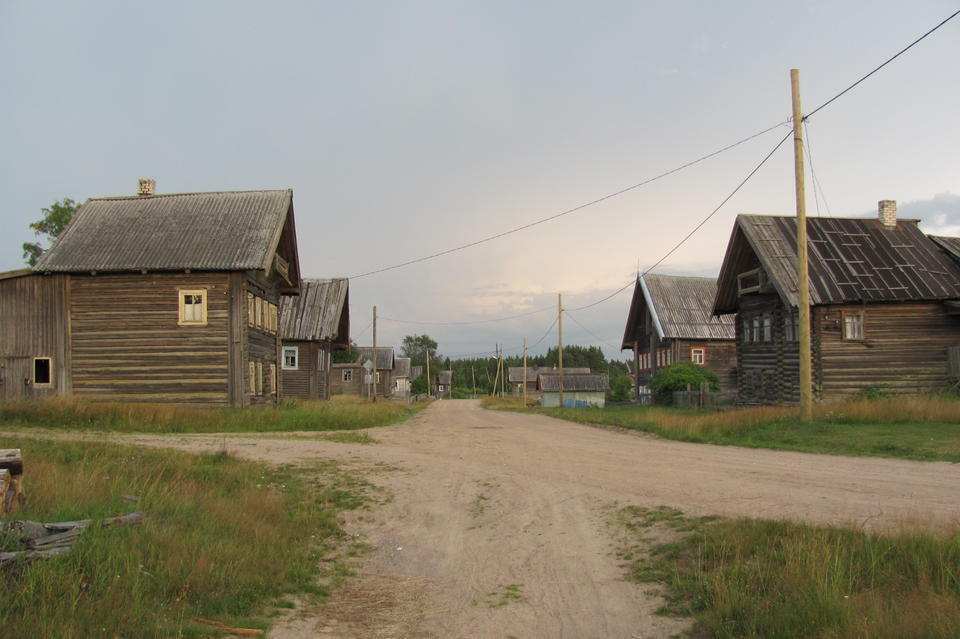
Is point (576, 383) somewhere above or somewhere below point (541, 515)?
below

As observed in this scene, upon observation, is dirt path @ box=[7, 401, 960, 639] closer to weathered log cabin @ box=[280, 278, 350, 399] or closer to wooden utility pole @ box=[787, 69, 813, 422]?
wooden utility pole @ box=[787, 69, 813, 422]

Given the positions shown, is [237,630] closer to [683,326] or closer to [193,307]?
[193,307]

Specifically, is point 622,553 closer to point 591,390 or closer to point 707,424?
point 707,424

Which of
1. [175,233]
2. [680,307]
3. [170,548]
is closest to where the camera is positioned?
[170,548]

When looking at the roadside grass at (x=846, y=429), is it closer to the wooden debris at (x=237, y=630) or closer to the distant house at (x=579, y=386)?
the wooden debris at (x=237, y=630)

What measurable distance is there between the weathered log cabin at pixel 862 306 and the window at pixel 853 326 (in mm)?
38

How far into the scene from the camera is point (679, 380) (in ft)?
124

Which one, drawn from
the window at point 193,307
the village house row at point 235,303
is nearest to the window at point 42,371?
the village house row at point 235,303

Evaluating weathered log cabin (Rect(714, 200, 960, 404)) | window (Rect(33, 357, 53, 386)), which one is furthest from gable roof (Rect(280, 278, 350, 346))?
weathered log cabin (Rect(714, 200, 960, 404))

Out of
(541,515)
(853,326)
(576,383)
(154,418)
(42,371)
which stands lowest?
(576,383)

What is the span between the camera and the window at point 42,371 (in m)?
24.7

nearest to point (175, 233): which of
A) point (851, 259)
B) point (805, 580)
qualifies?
point (805, 580)

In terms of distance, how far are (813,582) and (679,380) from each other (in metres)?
33.3

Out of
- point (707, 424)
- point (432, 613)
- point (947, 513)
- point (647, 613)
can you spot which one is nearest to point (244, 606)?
point (432, 613)
